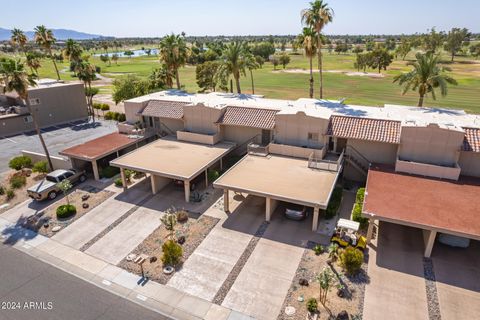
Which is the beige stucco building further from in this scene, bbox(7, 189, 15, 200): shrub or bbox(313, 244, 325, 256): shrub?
bbox(313, 244, 325, 256): shrub

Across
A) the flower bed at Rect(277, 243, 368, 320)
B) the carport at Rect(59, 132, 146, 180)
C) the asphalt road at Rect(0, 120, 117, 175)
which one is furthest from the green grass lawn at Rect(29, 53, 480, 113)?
the flower bed at Rect(277, 243, 368, 320)

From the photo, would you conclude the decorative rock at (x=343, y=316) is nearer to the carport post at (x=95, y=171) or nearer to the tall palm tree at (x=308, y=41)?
the carport post at (x=95, y=171)

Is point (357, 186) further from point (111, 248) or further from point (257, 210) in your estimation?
point (111, 248)

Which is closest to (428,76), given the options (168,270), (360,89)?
(168,270)

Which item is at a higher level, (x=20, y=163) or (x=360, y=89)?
(x=360, y=89)

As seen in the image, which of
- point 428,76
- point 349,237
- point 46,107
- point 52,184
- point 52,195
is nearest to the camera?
point 349,237

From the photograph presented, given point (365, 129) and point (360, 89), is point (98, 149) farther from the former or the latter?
point (360, 89)

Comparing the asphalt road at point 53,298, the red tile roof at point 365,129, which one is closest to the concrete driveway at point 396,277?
the red tile roof at point 365,129
